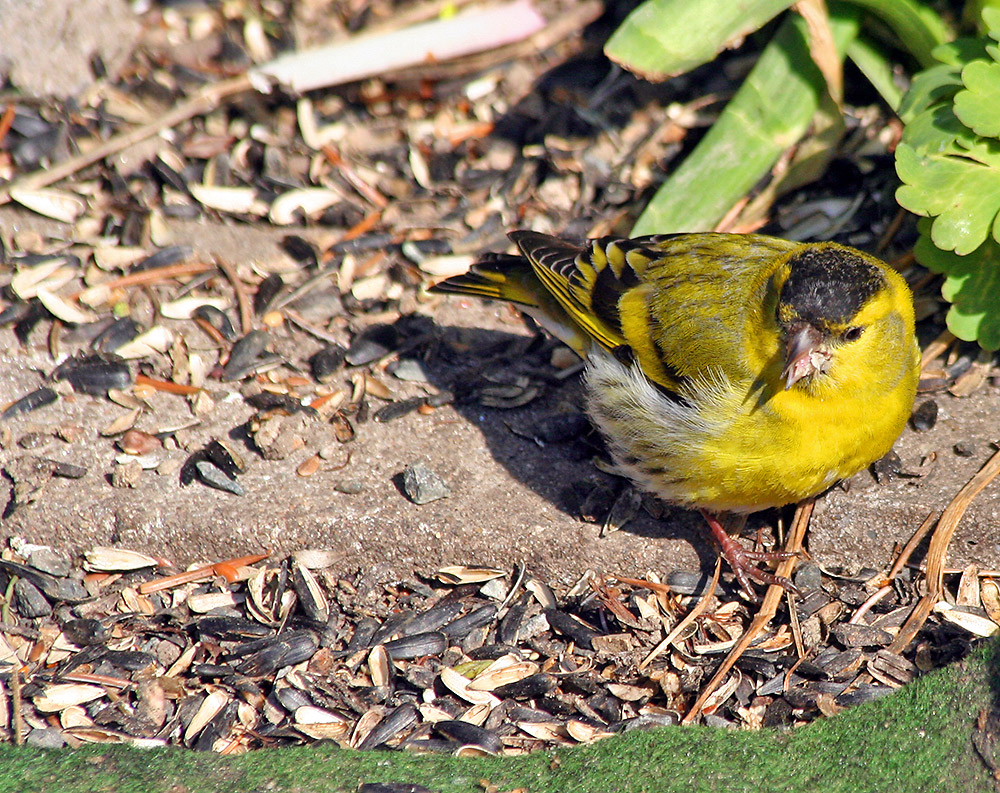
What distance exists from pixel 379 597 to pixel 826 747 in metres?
1.58

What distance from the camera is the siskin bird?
330 centimetres

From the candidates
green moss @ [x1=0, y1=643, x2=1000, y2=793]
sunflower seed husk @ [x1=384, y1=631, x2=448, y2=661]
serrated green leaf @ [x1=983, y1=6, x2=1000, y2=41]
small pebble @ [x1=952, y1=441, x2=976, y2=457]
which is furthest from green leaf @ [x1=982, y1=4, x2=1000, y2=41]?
sunflower seed husk @ [x1=384, y1=631, x2=448, y2=661]

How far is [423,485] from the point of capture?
12.9 ft

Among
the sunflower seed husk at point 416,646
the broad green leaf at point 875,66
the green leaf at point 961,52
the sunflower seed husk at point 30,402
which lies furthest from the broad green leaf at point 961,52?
the sunflower seed husk at point 30,402

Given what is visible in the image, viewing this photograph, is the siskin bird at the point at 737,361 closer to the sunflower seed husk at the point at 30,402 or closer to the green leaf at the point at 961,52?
the green leaf at the point at 961,52

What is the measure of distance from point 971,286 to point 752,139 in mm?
1139

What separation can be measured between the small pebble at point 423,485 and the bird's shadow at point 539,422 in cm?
28

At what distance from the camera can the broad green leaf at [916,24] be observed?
13.8 ft

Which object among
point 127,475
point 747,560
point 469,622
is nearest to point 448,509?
point 469,622

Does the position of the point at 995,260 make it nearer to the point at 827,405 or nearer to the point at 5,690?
the point at 827,405

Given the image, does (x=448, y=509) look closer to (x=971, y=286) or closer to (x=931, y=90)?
(x=971, y=286)

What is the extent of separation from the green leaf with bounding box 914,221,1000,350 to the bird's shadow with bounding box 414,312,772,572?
121 centimetres

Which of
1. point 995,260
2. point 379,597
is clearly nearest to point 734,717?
point 379,597

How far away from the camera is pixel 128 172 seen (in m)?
5.27
